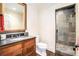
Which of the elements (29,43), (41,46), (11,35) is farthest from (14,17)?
(41,46)

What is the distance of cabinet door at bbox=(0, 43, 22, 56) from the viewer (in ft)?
3.80

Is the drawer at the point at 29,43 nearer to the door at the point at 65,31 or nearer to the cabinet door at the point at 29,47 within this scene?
the cabinet door at the point at 29,47

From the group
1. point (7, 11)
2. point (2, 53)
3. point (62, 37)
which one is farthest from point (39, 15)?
point (2, 53)

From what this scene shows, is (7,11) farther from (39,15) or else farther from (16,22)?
(39,15)

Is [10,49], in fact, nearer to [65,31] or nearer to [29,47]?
[29,47]

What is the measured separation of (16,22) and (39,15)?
0.44 metres

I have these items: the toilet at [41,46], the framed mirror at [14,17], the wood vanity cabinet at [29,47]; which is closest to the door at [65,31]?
the toilet at [41,46]

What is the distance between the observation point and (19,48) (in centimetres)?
143

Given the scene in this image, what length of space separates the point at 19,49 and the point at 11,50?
6.9 inches

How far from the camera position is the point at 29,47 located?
67.8 inches

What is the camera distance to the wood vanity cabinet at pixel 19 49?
1181 mm

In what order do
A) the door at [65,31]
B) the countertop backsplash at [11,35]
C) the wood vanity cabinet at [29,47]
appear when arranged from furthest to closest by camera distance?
the door at [65,31], the wood vanity cabinet at [29,47], the countertop backsplash at [11,35]

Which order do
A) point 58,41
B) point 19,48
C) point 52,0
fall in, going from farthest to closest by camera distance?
point 58,41, point 19,48, point 52,0

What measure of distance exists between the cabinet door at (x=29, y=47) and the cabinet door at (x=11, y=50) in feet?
0.48
